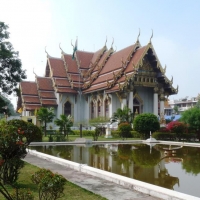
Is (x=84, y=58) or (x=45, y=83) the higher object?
(x=84, y=58)

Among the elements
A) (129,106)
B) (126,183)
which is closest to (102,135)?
(129,106)

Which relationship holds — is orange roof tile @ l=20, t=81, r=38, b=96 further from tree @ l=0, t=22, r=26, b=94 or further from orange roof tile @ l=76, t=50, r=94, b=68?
tree @ l=0, t=22, r=26, b=94

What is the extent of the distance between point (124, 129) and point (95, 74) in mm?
9745

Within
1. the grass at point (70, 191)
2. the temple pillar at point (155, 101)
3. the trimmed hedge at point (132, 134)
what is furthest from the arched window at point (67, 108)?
the grass at point (70, 191)

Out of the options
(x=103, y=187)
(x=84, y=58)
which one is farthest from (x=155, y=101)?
(x=103, y=187)

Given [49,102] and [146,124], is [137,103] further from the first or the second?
[49,102]

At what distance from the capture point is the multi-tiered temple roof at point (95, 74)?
25.8 meters

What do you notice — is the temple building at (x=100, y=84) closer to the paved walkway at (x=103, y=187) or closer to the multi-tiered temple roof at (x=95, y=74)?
the multi-tiered temple roof at (x=95, y=74)

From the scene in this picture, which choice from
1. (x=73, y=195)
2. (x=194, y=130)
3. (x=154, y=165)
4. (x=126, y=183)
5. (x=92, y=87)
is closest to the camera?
(x=73, y=195)

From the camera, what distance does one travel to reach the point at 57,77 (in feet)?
101

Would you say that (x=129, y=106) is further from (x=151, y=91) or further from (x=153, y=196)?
(x=153, y=196)

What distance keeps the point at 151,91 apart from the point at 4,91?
1416cm

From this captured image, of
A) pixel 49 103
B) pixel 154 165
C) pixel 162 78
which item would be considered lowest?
pixel 154 165

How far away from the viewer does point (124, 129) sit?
70.8ft
